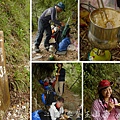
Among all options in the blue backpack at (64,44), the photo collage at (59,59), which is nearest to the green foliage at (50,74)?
the photo collage at (59,59)

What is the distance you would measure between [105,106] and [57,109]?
12.3 inches

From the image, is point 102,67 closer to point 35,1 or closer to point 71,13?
point 71,13

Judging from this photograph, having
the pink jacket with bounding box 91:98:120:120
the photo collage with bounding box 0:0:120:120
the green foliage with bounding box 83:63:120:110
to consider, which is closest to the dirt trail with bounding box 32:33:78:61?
the photo collage with bounding box 0:0:120:120

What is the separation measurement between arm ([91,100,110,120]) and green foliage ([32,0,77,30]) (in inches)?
22.0

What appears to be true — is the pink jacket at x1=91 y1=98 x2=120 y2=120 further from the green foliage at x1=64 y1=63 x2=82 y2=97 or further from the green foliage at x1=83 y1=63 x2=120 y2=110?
the green foliage at x1=64 y1=63 x2=82 y2=97

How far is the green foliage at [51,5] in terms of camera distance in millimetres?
1853

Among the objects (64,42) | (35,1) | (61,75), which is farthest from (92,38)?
Answer: (35,1)

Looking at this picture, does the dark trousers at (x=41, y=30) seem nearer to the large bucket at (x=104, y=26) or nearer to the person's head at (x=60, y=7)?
the person's head at (x=60, y=7)

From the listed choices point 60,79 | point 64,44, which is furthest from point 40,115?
point 64,44

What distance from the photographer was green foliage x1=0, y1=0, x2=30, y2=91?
184 centimetres

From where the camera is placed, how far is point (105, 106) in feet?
6.35

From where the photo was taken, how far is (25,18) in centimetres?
185

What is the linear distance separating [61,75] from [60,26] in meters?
0.31

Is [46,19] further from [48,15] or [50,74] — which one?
[50,74]
